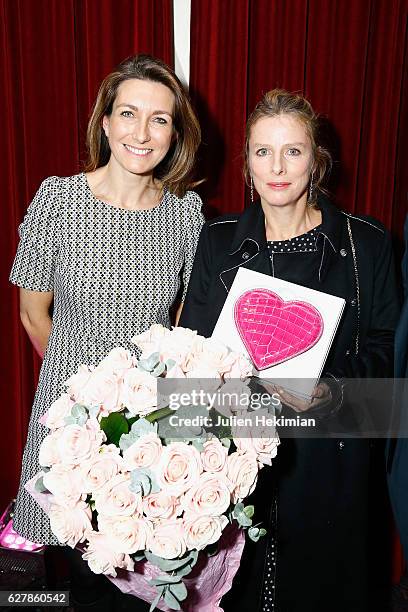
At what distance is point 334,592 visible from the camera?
5.65 ft

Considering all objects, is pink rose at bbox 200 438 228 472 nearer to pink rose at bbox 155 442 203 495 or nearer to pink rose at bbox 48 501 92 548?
pink rose at bbox 155 442 203 495

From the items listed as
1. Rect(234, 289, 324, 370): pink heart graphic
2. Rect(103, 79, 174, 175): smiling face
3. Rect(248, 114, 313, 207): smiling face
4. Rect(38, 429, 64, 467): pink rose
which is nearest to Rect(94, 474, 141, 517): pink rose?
Rect(38, 429, 64, 467): pink rose

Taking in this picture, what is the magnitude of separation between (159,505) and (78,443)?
180 mm

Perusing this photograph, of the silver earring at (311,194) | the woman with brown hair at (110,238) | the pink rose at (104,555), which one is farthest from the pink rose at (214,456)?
the silver earring at (311,194)

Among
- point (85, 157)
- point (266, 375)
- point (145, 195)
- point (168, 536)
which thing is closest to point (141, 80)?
point (145, 195)

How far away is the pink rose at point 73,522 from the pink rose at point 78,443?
8 cm

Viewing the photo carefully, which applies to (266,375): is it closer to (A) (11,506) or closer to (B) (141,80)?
(B) (141,80)

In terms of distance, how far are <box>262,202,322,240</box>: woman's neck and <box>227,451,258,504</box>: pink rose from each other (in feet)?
2.47

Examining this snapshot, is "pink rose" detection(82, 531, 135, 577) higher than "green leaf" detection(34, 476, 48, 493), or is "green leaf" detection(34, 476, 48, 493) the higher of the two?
"green leaf" detection(34, 476, 48, 493)

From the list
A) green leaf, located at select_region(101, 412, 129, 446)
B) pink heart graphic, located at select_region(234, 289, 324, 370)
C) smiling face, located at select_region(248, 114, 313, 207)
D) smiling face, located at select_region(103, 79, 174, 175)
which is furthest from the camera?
smiling face, located at select_region(103, 79, 174, 175)

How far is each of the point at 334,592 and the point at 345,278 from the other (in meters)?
0.91

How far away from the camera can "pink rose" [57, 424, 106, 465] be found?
1058mm

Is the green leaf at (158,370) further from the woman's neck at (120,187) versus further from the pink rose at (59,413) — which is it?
the woman's neck at (120,187)

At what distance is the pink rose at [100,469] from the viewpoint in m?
1.04
